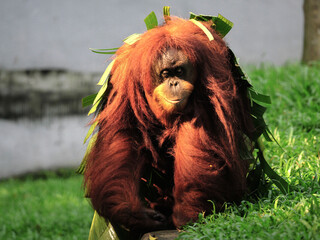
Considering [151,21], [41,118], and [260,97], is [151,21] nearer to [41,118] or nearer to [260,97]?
[260,97]

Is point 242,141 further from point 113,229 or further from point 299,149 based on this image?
point 299,149

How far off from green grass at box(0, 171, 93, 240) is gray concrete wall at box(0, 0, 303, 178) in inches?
11.0

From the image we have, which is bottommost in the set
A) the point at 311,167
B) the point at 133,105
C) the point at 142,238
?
the point at 142,238

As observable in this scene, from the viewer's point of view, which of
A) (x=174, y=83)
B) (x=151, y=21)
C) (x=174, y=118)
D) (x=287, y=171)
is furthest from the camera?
(x=287, y=171)

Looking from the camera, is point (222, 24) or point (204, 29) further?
point (222, 24)

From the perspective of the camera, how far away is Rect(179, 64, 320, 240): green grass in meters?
1.59

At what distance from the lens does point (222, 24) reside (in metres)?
2.06

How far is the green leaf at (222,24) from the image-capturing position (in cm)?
205

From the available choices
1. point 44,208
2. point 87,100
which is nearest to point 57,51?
point 44,208

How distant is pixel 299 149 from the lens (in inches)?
107

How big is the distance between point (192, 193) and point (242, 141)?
34cm

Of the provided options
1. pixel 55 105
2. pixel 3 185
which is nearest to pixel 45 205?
pixel 3 185

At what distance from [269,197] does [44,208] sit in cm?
271

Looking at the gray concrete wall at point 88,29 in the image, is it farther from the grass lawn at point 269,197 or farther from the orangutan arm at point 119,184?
the orangutan arm at point 119,184
